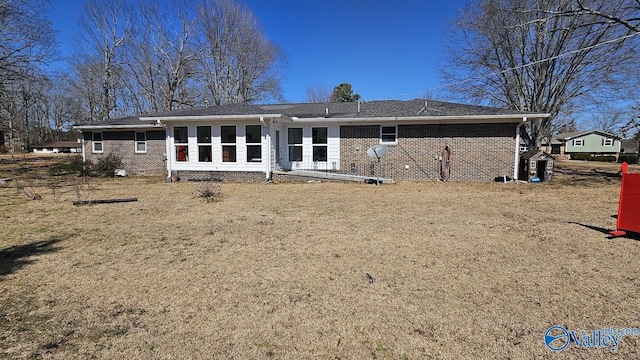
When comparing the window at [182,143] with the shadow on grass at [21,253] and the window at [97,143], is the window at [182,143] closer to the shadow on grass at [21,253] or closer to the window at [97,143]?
the window at [97,143]

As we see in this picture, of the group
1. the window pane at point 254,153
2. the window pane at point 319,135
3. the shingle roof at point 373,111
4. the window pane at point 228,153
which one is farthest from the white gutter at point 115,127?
the window pane at point 319,135

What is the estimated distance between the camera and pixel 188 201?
903cm

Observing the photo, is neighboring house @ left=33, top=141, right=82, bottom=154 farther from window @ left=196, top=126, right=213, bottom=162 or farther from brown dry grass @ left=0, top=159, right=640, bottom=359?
brown dry grass @ left=0, top=159, right=640, bottom=359

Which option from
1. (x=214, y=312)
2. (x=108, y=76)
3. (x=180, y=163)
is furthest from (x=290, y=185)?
(x=108, y=76)

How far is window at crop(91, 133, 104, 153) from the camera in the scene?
59.0ft

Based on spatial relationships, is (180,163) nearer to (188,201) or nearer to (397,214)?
(188,201)

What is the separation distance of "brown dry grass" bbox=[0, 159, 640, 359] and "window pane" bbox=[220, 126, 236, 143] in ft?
25.7

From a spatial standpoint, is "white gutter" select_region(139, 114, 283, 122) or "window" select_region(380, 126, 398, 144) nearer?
"white gutter" select_region(139, 114, 283, 122)

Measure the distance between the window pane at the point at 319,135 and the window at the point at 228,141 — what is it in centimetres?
377

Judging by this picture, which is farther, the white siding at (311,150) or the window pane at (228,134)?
the white siding at (311,150)

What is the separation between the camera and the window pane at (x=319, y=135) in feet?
49.9

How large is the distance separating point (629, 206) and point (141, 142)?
19.6 meters

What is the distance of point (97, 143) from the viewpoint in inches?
711

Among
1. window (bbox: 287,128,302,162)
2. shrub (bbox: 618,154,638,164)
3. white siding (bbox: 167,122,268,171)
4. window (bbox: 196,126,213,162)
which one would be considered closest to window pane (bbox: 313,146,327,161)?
window (bbox: 287,128,302,162)
